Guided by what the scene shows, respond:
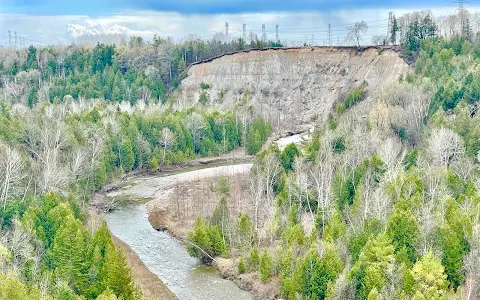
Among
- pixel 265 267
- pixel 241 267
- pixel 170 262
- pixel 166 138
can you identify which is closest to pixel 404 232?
pixel 265 267

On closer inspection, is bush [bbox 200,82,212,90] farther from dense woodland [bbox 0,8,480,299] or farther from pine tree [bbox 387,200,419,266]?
pine tree [bbox 387,200,419,266]

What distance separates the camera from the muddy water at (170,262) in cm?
3697

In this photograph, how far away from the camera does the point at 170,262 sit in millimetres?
42156

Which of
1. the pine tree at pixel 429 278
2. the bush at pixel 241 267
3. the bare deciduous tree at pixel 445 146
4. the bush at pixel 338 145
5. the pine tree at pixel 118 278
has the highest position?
the bare deciduous tree at pixel 445 146

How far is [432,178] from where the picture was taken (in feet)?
130

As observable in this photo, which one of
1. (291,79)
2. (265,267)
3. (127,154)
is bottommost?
(265,267)

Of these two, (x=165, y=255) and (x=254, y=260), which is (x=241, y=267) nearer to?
(x=254, y=260)

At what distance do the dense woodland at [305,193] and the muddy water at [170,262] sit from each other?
175cm

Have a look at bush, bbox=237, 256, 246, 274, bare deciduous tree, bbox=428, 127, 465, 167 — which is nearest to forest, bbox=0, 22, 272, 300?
bush, bbox=237, 256, 246, 274

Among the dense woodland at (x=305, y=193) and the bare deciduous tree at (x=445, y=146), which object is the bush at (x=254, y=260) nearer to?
the dense woodland at (x=305, y=193)

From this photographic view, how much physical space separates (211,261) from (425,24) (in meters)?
62.9

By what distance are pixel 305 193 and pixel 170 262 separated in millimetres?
12256

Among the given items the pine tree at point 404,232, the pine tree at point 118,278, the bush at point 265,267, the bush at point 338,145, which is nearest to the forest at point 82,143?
the pine tree at point 118,278

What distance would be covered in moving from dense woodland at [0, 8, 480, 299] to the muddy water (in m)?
1.75
